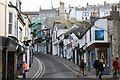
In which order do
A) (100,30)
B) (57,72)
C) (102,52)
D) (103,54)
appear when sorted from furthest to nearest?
(57,72) < (100,30) < (102,52) < (103,54)

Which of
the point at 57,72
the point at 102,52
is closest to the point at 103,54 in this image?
the point at 102,52

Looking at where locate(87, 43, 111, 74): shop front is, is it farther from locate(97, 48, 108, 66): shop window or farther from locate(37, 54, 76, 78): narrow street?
locate(37, 54, 76, 78): narrow street

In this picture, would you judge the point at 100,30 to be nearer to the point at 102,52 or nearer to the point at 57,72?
the point at 102,52

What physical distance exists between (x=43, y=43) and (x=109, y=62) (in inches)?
2777

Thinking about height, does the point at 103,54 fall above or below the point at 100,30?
below

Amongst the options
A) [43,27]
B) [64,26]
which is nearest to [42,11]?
[43,27]

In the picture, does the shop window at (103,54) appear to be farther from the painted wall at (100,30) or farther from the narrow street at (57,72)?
the narrow street at (57,72)

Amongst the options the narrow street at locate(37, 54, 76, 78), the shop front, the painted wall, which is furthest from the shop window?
the narrow street at locate(37, 54, 76, 78)

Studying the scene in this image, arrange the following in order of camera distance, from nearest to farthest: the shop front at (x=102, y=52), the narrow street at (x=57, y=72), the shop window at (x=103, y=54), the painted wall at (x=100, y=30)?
the narrow street at (x=57, y=72) < the shop front at (x=102, y=52) < the shop window at (x=103, y=54) < the painted wall at (x=100, y=30)

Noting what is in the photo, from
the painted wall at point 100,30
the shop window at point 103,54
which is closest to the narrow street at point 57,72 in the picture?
the shop window at point 103,54

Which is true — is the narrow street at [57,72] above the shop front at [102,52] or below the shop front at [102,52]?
below

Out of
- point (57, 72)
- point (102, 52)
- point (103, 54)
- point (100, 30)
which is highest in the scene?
point (100, 30)

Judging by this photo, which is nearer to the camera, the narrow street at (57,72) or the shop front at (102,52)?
the narrow street at (57,72)

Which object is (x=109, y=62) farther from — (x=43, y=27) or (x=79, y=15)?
(x=43, y=27)
